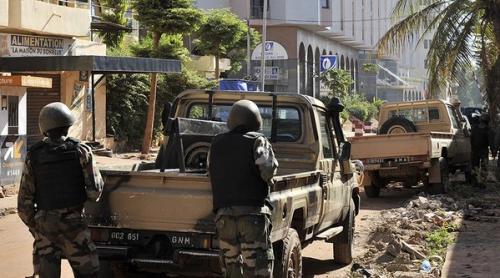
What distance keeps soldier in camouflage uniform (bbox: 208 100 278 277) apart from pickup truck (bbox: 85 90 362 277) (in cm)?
35

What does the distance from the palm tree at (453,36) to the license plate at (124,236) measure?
1263cm

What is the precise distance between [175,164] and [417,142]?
25.4 ft

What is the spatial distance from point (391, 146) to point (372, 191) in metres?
1.56

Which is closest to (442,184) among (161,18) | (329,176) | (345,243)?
(345,243)

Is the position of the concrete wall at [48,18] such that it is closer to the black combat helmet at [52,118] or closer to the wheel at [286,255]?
the black combat helmet at [52,118]

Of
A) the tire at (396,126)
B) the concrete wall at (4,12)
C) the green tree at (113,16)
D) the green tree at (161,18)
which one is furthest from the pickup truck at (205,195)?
the green tree at (113,16)

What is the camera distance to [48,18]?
20156 millimetres

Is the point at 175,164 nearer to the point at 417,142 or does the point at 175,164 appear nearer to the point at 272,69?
the point at 417,142

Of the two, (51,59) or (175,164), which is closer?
(175,164)

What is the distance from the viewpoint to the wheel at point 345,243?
7.94 meters

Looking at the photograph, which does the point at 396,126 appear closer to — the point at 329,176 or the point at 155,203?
the point at 329,176

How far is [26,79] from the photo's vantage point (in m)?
16.4

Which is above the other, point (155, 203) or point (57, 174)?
point (57, 174)

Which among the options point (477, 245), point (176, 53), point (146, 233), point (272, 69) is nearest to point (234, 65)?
point (272, 69)
